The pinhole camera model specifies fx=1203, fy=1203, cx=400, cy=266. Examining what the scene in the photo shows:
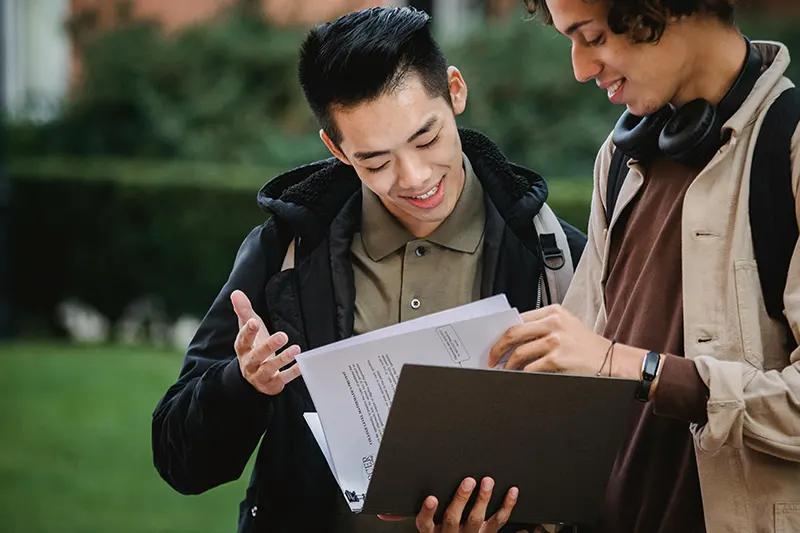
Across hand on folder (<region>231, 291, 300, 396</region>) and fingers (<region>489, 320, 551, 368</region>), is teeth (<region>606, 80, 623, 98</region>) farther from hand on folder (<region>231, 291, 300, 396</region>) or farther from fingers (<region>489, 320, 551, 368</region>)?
hand on folder (<region>231, 291, 300, 396</region>)

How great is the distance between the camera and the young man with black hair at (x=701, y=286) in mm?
1992

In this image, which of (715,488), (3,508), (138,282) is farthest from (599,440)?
(138,282)

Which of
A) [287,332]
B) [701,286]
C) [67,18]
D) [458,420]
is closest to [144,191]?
[67,18]

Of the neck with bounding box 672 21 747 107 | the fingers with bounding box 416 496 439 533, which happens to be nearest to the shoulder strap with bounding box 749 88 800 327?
the neck with bounding box 672 21 747 107

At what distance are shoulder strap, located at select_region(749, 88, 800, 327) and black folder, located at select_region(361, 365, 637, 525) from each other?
29 cm

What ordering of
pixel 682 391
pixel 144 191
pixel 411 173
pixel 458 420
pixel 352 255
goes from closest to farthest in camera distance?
pixel 682 391 < pixel 458 420 < pixel 411 173 < pixel 352 255 < pixel 144 191

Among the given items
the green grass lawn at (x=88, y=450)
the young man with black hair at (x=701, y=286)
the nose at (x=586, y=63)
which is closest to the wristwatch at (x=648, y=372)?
the young man with black hair at (x=701, y=286)

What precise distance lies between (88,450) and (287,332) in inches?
169

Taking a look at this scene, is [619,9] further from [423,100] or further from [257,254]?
[257,254]

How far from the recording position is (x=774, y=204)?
2018 millimetres

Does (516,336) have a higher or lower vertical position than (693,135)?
lower

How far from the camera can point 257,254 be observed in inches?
104

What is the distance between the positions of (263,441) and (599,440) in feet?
2.62

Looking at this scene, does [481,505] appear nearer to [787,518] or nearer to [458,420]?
[458,420]
